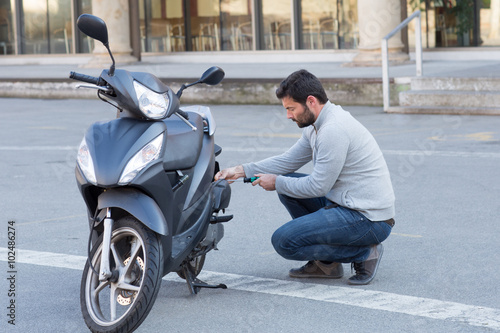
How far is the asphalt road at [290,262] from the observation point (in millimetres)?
4637

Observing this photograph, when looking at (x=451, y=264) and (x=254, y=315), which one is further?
(x=451, y=264)

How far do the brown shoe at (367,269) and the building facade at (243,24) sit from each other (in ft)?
47.4

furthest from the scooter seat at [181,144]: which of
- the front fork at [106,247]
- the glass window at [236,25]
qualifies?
the glass window at [236,25]

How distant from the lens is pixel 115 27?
24.0 metres

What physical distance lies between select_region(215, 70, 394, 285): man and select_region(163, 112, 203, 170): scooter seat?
0.44 metres

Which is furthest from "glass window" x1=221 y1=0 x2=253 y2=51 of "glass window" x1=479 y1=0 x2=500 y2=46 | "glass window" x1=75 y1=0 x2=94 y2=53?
"glass window" x1=479 y1=0 x2=500 y2=46

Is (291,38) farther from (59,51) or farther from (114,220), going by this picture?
(114,220)

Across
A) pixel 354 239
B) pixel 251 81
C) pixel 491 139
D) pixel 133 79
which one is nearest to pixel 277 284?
pixel 354 239

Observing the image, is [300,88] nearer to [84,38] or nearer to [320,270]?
[320,270]

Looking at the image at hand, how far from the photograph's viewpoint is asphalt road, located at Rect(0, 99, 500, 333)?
4.64m

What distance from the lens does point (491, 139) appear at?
10.8 meters

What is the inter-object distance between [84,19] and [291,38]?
20.3 m

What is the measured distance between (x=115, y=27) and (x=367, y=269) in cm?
1970

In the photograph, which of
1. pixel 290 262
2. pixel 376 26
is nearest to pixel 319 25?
pixel 376 26
